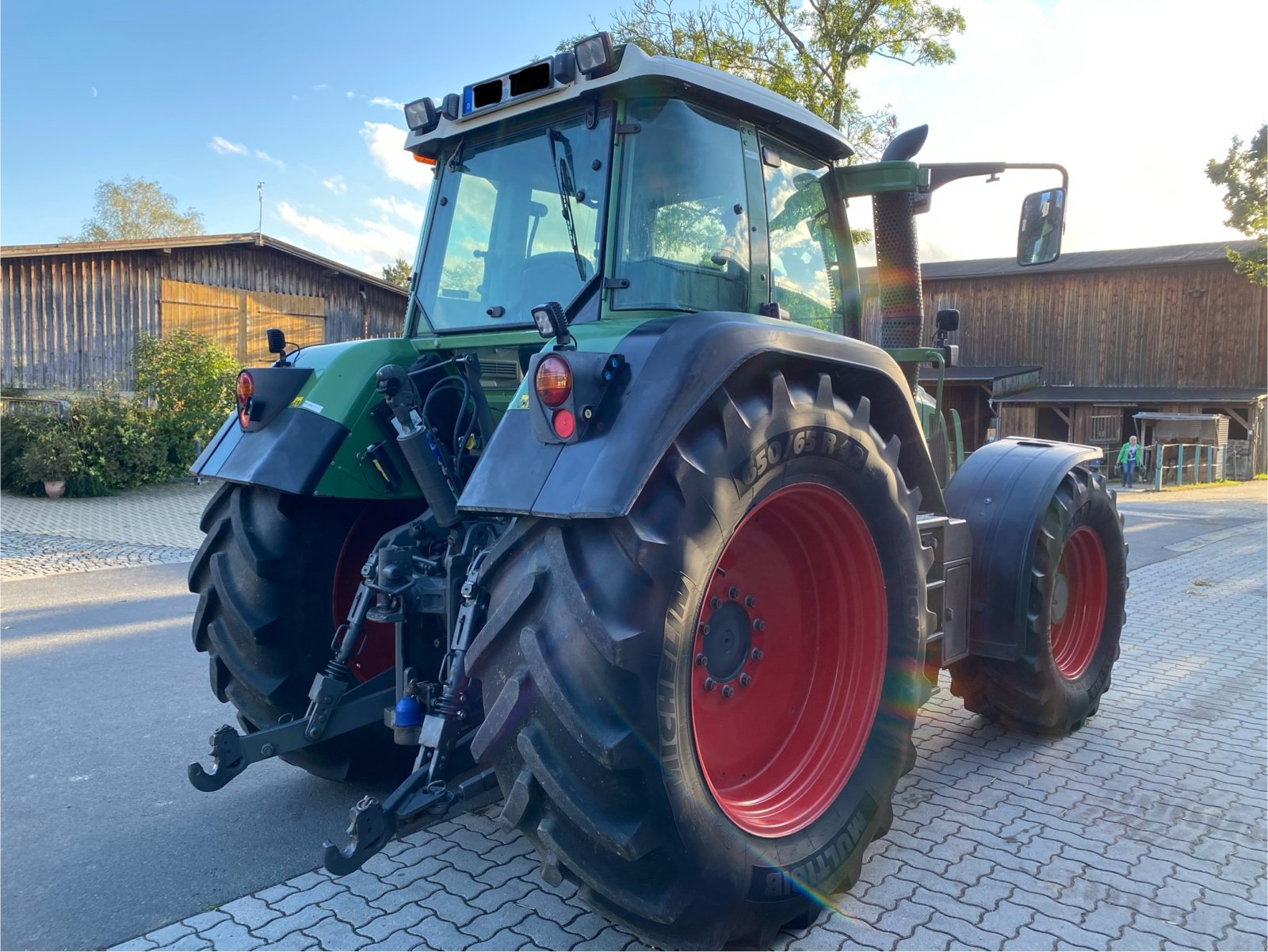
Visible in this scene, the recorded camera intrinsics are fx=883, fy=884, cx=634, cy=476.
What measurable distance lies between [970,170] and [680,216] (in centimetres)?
170

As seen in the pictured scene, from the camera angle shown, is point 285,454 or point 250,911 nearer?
point 250,911

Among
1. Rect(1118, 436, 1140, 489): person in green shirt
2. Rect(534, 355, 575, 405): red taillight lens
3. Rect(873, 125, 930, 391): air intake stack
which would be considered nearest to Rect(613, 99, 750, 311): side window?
Rect(534, 355, 575, 405): red taillight lens

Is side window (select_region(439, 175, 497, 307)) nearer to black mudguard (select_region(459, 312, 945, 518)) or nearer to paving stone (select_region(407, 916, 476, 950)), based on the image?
black mudguard (select_region(459, 312, 945, 518))

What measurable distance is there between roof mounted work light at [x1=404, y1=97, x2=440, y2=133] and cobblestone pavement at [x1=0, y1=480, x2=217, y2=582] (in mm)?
7017

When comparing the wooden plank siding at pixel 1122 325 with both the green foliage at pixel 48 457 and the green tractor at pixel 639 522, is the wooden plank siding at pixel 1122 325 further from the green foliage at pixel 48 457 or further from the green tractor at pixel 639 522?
the green tractor at pixel 639 522

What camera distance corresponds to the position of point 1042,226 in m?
3.89

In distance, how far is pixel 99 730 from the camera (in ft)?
14.2

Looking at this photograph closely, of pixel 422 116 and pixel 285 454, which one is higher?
pixel 422 116

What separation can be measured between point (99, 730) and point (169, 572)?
4.78 meters

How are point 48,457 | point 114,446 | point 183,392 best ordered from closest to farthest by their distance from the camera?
point 48,457 → point 114,446 → point 183,392

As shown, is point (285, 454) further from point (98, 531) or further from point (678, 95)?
point (98, 531)

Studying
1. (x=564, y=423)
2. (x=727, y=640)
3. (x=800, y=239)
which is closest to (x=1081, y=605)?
(x=800, y=239)

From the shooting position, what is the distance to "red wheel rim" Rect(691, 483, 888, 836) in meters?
Result: 2.71

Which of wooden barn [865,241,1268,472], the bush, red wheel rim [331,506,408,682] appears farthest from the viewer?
wooden barn [865,241,1268,472]
